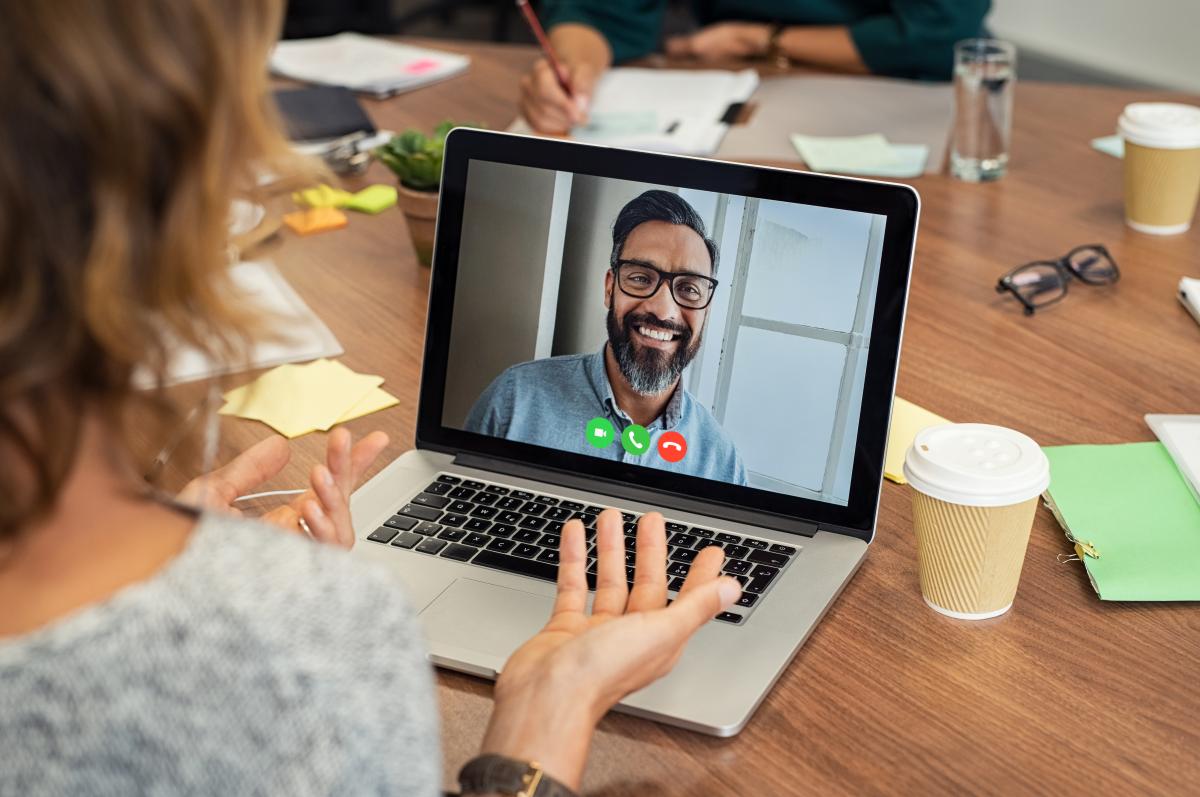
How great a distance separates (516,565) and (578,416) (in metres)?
0.14

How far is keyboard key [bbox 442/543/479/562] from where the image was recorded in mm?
903

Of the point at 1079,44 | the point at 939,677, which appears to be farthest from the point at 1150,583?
the point at 1079,44

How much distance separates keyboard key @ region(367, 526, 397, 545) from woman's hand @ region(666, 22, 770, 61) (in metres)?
1.42

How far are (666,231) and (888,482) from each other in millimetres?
282

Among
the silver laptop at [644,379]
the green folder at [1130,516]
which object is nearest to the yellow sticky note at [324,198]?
the silver laptop at [644,379]

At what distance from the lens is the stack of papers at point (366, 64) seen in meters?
1.98

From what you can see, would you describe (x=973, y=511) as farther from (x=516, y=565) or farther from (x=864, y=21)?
(x=864, y=21)

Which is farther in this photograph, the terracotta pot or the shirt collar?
the terracotta pot

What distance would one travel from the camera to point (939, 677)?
2.60 feet

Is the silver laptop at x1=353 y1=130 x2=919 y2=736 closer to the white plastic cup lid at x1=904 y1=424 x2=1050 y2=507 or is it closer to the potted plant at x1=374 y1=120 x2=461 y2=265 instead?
the white plastic cup lid at x1=904 y1=424 x2=1050 y2=507

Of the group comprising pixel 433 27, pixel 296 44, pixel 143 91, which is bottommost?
pixel 433 27

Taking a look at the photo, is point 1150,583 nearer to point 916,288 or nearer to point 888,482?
point 888,482

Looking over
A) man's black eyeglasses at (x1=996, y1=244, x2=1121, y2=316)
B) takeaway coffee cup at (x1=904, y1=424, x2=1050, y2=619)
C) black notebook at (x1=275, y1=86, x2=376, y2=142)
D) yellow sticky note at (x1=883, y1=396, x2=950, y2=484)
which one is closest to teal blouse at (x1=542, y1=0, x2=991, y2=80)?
black notebook at (x1=275, y1=86, x2=376, y2=142)

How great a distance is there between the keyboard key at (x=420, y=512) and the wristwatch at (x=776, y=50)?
1361mm
